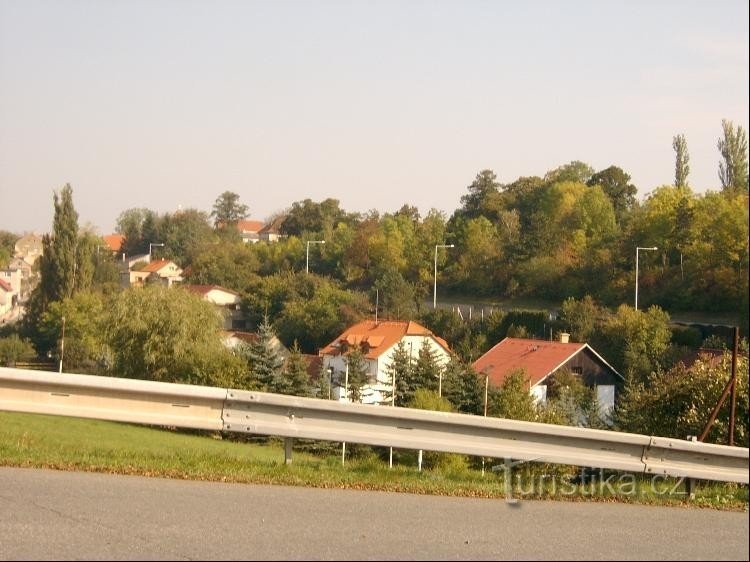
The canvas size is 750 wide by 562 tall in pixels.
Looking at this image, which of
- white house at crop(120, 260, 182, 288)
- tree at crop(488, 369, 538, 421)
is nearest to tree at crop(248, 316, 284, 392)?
tree at crop(488, 369, 538, 421)

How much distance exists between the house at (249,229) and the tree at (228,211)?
3.21 feet

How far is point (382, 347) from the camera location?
43.1 meters

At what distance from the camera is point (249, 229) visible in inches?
4124

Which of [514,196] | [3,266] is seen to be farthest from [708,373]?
[3,266]

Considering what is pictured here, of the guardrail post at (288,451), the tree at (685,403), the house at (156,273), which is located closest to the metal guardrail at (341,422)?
the guardrail post at (288,451)

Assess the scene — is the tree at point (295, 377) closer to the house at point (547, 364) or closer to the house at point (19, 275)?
the house at point (547, 364)

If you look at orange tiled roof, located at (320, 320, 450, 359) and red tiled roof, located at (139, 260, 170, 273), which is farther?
red tiled roof, located at (139, 260, 170, 273)

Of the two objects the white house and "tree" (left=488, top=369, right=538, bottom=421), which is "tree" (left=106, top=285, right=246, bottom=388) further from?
the white house

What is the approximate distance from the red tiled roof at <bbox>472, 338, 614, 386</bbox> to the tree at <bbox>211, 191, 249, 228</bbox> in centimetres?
5443

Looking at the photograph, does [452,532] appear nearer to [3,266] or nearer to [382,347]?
[382,347]

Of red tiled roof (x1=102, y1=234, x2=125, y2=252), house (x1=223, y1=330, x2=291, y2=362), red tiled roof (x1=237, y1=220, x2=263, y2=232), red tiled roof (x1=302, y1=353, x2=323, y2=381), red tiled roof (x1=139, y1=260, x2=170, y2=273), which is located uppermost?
red tiled roof (x1=237, y1=220, x2=263, y2=232)

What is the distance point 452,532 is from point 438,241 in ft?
204

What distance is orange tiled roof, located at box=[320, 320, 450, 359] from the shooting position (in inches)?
1711

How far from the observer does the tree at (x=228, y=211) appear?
326ft
